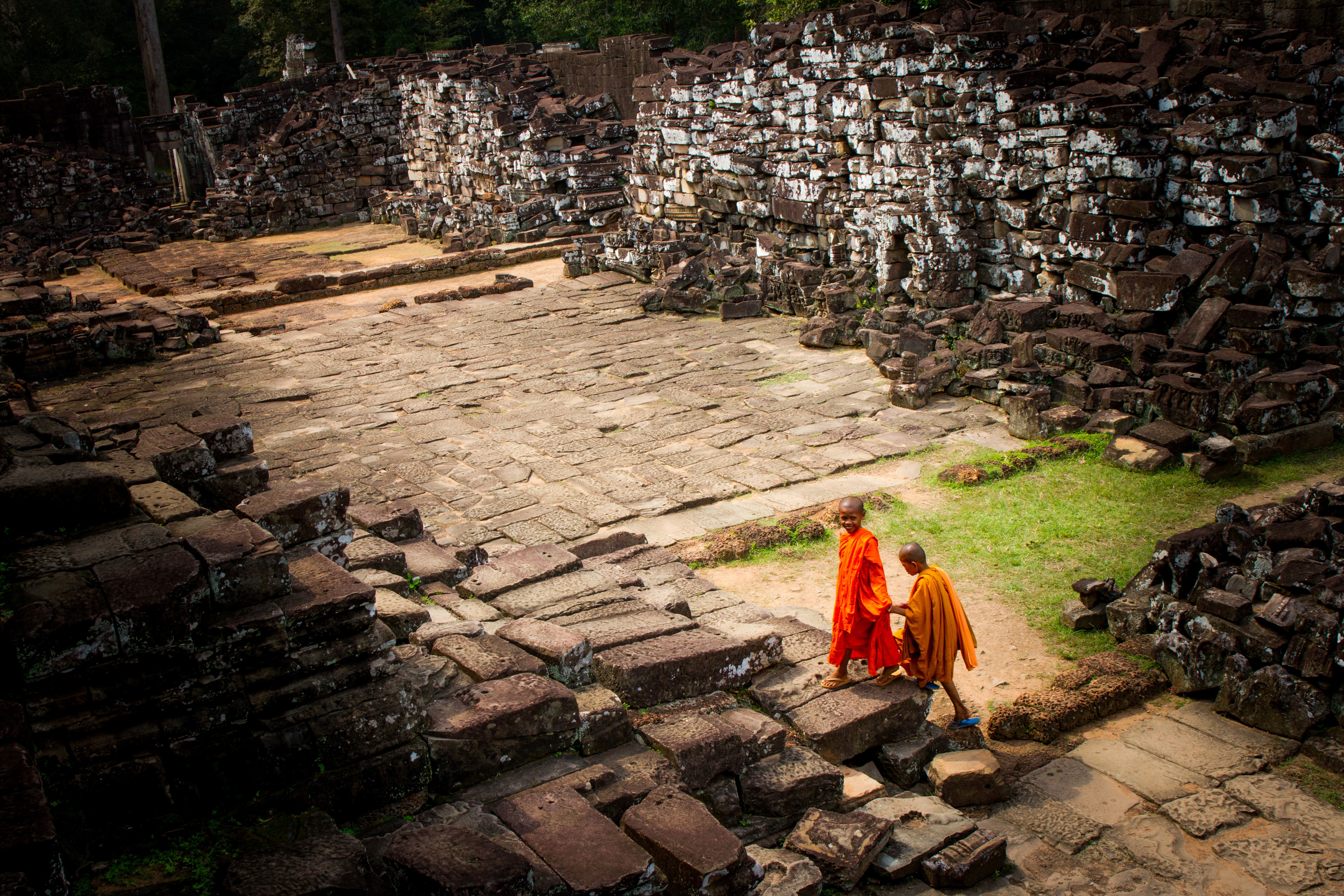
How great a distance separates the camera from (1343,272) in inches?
358

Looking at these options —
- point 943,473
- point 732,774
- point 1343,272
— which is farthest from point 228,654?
point 1343,272

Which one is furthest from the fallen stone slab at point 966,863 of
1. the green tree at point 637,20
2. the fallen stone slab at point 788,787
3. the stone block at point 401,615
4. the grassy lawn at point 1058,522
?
the green tree at point 637,20

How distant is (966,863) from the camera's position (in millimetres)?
4281

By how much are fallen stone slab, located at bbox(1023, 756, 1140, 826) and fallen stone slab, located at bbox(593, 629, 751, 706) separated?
1572 millimetres

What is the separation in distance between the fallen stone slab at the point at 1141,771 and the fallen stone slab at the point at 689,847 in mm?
2134

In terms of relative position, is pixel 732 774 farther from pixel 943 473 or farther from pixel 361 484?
pixel 361 484

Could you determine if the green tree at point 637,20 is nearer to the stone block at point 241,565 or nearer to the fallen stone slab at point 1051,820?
the fallen stone slab at point 1051,820

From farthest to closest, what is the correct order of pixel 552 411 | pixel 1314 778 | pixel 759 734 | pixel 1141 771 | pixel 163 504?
pixel 552 411, pixel 1141 771, pixel 1314 778, pixel 163 504, pixel 759 734

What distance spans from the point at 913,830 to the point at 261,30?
1411 inches

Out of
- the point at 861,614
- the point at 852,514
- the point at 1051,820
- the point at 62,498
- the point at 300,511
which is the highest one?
the point at 62,498

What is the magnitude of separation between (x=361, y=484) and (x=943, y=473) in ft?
16.9

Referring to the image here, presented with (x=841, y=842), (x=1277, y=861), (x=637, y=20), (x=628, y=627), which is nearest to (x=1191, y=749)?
(x=1277, y=861)

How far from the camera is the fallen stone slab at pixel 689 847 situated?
3734mm

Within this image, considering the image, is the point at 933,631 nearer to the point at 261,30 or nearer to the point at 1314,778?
the point at 1314,778
